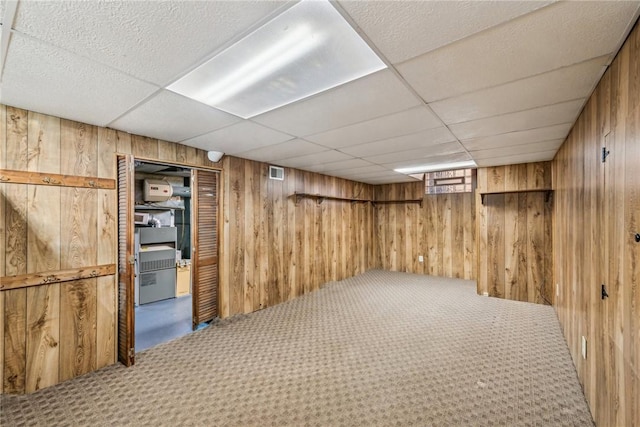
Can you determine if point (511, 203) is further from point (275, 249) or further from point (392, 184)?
point (275, 249)

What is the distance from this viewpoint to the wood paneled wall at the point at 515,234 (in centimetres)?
410

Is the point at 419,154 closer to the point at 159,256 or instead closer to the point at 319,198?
the point at 319,198

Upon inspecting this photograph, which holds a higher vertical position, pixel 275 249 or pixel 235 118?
pixel 235 118

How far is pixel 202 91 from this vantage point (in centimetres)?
178

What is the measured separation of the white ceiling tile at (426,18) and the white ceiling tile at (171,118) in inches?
52.2

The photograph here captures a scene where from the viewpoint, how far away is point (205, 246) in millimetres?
3354

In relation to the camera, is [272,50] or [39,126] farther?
[39,126]

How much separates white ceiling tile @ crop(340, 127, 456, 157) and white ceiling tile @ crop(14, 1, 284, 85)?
1984mm

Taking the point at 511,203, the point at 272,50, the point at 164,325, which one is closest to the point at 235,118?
the point at 272,50

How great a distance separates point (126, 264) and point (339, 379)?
81.8 inches

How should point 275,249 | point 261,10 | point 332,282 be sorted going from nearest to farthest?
point 261,10
point 275,249
point 332,282

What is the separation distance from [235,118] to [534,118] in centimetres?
244

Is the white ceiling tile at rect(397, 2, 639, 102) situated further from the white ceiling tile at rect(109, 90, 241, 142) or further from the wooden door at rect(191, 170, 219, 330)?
the wooden door at rect(191, 170, 219, 330)

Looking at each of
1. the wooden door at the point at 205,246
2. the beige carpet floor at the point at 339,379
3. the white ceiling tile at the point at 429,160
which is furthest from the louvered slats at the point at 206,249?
the white ceiling tile at the point at 429,160
